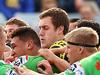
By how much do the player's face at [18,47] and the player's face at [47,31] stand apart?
0.75 meters

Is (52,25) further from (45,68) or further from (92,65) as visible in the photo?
(92,65)

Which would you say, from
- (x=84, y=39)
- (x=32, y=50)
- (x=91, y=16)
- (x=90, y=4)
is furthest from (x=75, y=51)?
(x=90, y=4)

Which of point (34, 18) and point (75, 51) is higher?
point (75, 51)

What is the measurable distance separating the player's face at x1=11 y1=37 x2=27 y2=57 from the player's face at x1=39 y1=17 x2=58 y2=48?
754mm

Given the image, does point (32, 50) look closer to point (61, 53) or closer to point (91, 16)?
point (61, 53)

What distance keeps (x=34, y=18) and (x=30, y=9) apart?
2.33ft

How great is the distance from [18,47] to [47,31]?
0.89 meters

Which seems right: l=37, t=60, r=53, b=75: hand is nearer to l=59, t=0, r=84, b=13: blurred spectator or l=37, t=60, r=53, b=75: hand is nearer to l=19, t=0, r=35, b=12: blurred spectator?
l=19, t=0, r=35, b=12: blurred spectator

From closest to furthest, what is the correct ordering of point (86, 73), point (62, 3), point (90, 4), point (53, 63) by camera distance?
point (86, 73)
point (53, 63)
point (90, 4)
point (62, 3)

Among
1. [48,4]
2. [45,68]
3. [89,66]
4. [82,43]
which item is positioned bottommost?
[48,4]

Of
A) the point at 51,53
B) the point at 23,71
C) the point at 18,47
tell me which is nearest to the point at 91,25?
the point at 51,53

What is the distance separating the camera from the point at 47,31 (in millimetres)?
6363

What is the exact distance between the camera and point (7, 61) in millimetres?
5598

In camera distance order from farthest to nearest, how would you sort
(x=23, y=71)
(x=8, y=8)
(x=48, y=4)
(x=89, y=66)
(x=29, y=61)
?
(x=8, y=8) → (x=48, y=4) → (x=29, y=61) → (x=23, y=71) → (x=89, y=66)
